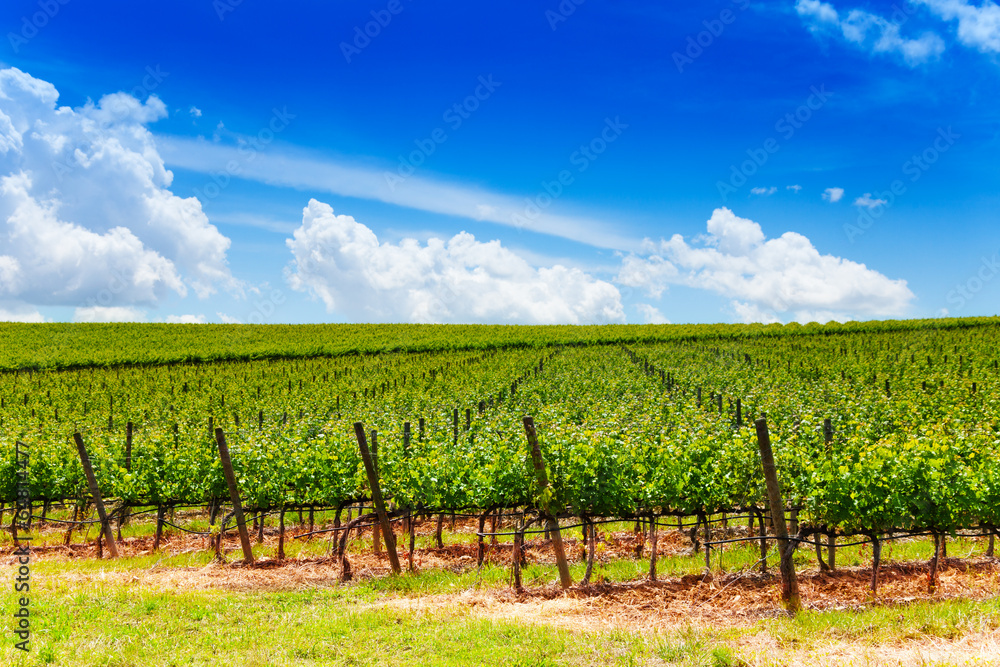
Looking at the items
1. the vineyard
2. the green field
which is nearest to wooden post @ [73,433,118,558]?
the vineyard

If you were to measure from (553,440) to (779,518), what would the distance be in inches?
153

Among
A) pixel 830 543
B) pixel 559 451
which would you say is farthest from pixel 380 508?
pixel 830 543

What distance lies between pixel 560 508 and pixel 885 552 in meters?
5.93

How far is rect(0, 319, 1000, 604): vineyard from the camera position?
850 cm

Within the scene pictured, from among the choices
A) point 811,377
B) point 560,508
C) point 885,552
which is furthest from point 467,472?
point 811,377

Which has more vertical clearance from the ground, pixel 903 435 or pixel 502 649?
pixel 903 435

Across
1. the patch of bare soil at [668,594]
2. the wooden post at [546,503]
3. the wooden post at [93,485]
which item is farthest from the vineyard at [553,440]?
the patch of bare soil at [668,594]

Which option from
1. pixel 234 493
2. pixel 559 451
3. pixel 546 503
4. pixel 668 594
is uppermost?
pixel 559 451

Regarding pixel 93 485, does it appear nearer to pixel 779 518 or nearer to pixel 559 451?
pixel 559 451

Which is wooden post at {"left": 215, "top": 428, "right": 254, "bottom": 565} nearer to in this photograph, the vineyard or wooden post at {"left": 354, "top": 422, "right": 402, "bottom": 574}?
the vineyard

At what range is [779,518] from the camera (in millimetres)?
6914

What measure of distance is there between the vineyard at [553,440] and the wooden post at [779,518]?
14cm

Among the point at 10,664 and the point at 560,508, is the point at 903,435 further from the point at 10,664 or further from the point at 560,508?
the point at 10,664

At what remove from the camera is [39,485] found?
13.5 m
